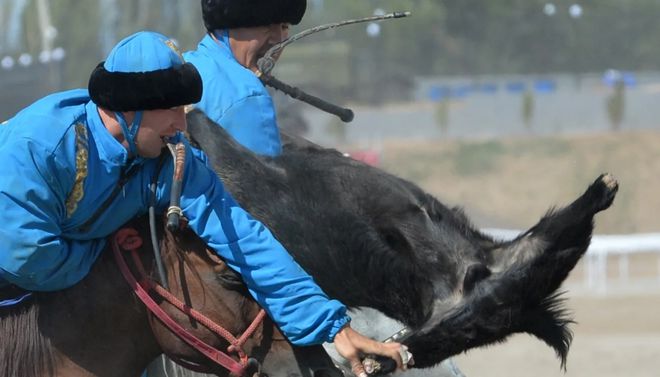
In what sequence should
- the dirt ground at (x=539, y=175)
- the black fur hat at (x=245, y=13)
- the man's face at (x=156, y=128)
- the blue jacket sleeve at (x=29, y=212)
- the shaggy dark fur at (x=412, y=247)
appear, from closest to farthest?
the blue jacket sleeve at (x=29, y=212) < the man's face at (x=156, y=128) < the shaggy dark fur at (x=412, y=247) < the black fur hat at (x=245, y=13) < the dirt ground at (x=539, y=175)

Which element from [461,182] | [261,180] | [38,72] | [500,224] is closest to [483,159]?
[461,182]

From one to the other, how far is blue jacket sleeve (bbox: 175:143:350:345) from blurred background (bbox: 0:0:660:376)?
19.5 meters

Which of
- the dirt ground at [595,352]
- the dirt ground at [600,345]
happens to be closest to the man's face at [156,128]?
the dirt ground at [600,345]

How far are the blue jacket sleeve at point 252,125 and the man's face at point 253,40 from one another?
1.12 feet

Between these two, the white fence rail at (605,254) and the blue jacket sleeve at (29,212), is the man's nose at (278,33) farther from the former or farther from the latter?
the white fence rail at (605,254)

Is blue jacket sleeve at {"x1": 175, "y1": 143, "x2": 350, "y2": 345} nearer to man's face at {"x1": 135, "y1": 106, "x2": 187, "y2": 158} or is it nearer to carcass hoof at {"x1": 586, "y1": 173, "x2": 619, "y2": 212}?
man's face at {"x1": 135, "y1": 106, "x2": 187, "y2": 158}

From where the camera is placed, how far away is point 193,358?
336cm

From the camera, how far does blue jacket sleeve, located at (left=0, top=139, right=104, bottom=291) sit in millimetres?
3061

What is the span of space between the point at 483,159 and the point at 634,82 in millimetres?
4513

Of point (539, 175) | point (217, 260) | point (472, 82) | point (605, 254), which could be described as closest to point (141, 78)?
point (217, 260)

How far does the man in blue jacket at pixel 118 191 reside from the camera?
10.2 ft

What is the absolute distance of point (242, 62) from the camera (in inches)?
189

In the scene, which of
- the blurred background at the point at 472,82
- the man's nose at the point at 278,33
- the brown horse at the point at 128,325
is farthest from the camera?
the blurred background at the point at 472,82

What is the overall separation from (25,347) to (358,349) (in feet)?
2.98
